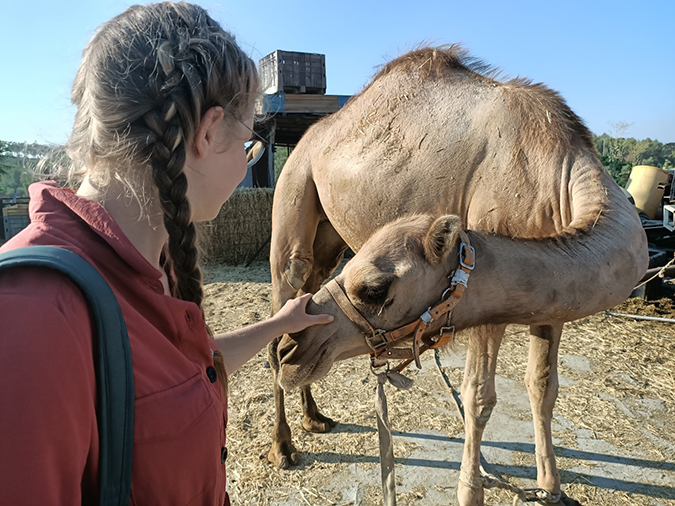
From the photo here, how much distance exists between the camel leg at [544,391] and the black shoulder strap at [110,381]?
2.78 metres

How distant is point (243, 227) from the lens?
1166 centimetres

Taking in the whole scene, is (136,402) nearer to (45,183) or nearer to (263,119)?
(45,183)

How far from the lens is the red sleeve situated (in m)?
0.66

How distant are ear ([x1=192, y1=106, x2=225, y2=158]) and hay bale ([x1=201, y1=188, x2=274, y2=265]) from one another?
1046cm

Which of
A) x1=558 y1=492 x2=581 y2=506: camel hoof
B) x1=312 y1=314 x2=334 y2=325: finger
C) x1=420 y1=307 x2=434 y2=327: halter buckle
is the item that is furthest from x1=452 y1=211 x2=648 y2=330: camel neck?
x1=558 y1=492 x2=581 y2=506: camel hoof

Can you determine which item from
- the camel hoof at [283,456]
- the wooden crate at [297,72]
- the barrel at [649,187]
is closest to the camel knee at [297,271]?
the camel hoof at [283,456]

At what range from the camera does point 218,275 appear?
10.2 m

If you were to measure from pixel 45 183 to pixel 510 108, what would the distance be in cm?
275

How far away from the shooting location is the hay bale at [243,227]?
11.5 metres

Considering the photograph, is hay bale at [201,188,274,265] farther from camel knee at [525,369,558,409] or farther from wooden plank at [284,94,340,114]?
camel knee at [525,369,558,409]

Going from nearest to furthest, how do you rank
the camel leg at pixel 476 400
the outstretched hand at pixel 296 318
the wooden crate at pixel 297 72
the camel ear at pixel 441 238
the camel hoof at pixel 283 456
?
the camel ear at pixel 441 238
the outstretched hand at pixel 296 318
the camel leg at pixel 476 400
the camel hoof at pixel 283 456
the wooden crate at pixel 297 72

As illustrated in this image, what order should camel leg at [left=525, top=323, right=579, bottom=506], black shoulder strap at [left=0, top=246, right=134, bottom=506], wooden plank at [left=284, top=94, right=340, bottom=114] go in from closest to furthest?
black shoulder strap at [left=0, top=246, right=134, bottom=506], camel leg at [left=525, top=323, right=579, bottom=506], wooden plank at [left=284, top=94, right=340, bottom=114]

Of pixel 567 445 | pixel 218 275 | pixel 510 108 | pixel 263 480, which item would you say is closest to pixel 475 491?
pixel 567 445

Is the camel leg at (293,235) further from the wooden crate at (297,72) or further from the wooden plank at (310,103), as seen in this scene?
the wooden crate at (297,72)
